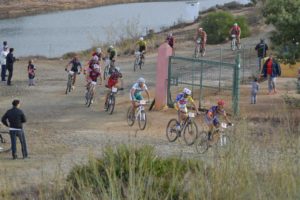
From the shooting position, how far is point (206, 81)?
86.5 feet

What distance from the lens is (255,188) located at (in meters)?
5.21

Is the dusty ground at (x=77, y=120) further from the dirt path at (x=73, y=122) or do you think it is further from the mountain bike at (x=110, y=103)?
the mountain bike at (x=110, y=103)

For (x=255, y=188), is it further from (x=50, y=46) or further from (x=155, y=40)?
(x=50, y=46)

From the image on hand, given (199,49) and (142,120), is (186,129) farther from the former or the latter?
(199,49)

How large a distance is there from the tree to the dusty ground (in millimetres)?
1479

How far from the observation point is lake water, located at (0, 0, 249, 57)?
162ft

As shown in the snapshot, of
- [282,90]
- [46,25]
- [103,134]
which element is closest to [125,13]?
[46,25]

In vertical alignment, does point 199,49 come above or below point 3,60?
above

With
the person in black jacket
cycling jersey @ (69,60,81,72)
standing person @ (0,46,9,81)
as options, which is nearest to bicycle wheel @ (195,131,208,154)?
the person in black jacket

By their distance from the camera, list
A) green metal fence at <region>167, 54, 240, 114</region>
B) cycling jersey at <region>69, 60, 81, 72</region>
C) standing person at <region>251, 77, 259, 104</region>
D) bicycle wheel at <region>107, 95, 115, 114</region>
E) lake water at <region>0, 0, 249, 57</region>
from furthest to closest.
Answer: lake water at <region>0, 0, 249, 57</region> → cycling jersey at <region>69, 60, 81, 72</region> → standing person at <region>251, 77, 259, 104</region> → bicycle wheel at <region>107, 95, 115, 114</region> → green metal fence at <region>167, 54, 240, 114</region>

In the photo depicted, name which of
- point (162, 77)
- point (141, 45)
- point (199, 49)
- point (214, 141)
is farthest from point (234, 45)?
point (214, 141)

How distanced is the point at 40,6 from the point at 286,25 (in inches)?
2816

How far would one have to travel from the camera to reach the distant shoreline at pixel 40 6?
8375 cm

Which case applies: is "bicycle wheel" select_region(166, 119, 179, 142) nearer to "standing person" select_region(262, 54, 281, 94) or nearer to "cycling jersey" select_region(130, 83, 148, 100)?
"cycling jersey" select_region(130, 83, 148, 100)
